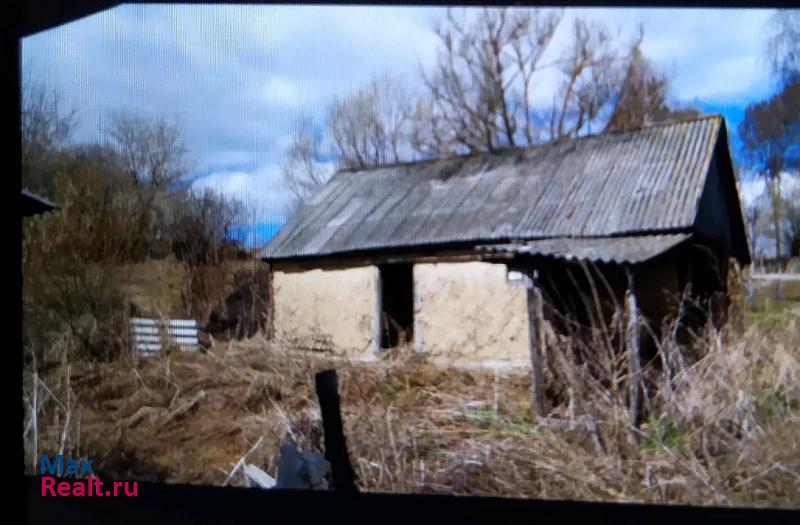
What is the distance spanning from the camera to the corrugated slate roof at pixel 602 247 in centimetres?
393

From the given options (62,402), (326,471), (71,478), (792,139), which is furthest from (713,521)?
(62,402)

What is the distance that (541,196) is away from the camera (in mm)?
4445

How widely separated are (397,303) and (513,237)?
94 cm

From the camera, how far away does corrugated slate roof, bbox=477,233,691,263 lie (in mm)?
3926

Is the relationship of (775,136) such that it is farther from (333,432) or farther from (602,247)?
(333,432)

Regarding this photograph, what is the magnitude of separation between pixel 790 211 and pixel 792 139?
0.37 m

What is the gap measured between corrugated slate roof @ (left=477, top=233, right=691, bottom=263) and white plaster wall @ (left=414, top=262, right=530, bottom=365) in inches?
10.3

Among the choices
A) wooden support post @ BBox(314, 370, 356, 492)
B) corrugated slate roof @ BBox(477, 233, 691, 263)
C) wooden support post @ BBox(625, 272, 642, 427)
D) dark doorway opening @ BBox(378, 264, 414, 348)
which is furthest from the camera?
dark doorway opening @ BBox(378, 264, 414, 348)

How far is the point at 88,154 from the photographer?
2.92 meters

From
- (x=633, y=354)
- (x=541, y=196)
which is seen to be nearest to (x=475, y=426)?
(x=633, y=354)

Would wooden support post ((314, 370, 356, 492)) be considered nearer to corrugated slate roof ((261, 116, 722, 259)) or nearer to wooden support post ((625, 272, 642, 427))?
wooden support post ((625, 272, 642, 427))

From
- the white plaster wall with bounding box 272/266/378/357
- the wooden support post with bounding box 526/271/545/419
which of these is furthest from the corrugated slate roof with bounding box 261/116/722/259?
the wooden support post with bounding box 526/271/545/419

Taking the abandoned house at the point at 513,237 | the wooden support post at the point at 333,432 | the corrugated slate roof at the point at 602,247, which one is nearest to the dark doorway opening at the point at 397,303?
the abandoned house at the point at 513,237

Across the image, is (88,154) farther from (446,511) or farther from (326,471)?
(446,511)
